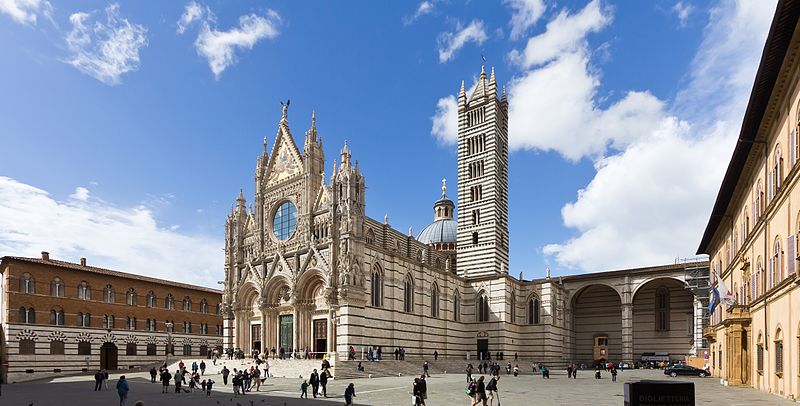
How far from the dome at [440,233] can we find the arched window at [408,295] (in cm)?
2652

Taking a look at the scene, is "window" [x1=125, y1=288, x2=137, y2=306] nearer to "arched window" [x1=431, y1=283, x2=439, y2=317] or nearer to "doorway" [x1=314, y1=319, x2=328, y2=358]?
"doorway" [x1=314, y1=319, x2=328, y2=358]

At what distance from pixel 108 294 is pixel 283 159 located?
20578 millimetres

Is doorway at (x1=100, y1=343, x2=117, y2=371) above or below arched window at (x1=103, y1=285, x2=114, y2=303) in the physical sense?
below

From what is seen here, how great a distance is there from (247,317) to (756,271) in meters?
38.6

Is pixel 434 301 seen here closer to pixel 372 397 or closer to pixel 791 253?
pixel 372 397

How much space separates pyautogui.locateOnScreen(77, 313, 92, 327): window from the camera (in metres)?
51.6

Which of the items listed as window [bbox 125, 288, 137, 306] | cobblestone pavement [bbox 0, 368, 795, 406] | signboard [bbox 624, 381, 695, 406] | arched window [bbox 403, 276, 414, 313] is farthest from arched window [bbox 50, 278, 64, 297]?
signboard [bbox 624, 381, 695, 406]

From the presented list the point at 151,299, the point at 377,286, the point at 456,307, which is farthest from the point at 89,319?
the point at 456,307

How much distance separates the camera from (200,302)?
209 feet

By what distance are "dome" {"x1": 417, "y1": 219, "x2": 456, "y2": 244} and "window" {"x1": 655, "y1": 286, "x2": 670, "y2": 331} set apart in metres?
24.9

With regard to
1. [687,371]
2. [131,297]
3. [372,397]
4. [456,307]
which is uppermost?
[131,297]

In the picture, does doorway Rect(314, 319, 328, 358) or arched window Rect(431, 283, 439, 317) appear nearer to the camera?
doorway Rect(314, 319, 328, 358)

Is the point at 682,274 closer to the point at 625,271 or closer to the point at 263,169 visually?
the point at 625,271

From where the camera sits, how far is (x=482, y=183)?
6053cm
